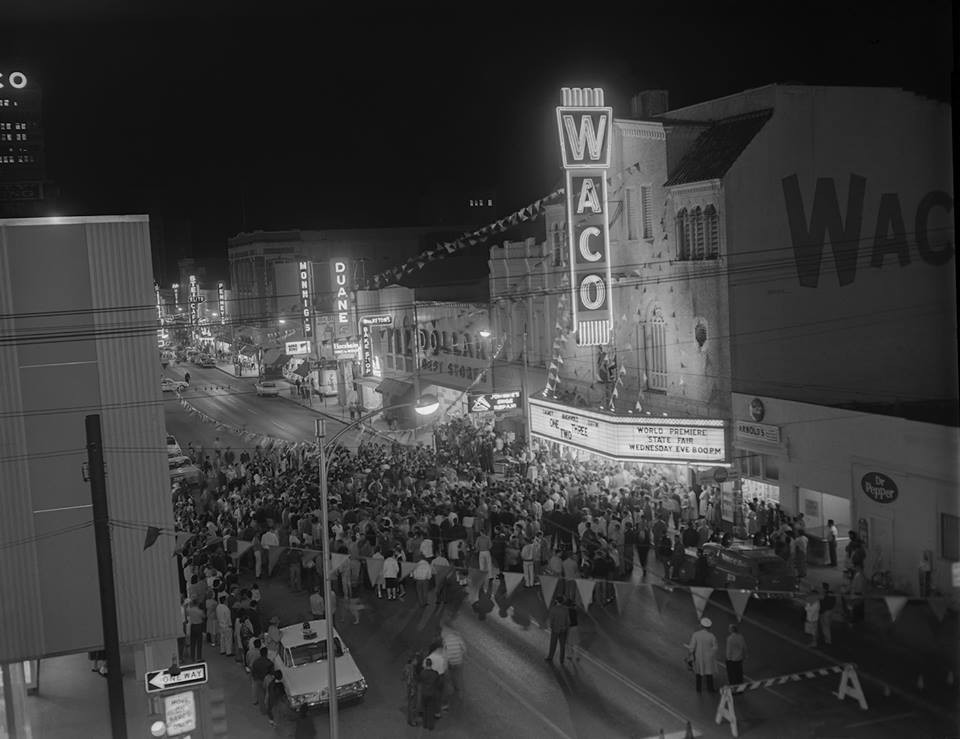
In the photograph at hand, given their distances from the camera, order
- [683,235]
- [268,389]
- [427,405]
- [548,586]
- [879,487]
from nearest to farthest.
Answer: [548,586] < [879,487] < [683,235] < [427,405] < [268,389]

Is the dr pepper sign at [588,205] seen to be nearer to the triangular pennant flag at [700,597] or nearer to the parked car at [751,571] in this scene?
the parked car at [751,571]

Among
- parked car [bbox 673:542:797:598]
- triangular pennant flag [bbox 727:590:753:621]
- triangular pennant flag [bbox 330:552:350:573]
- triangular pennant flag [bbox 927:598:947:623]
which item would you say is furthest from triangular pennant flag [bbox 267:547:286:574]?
triangular pennant flag [bbox 927:598:947:623]

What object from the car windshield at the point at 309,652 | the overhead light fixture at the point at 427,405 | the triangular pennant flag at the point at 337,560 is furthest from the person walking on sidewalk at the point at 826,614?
the overhead light fixture at the point at 427,405

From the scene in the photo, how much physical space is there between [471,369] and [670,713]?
2718 centimetres

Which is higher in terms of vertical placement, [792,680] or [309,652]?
[309,652]

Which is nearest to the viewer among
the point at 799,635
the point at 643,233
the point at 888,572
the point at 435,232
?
the point at 799,635

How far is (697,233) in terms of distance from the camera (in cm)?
2511

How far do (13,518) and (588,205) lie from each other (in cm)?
1762

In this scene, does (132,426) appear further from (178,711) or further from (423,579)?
(423,579)

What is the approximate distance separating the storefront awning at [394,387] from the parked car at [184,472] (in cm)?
1318

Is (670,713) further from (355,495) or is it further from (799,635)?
(355,495)

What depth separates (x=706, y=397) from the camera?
82.5 ft

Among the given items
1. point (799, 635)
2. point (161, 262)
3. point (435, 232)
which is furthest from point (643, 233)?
point (161, 262)

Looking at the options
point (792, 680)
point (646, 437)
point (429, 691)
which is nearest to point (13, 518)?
point (429, 691)
